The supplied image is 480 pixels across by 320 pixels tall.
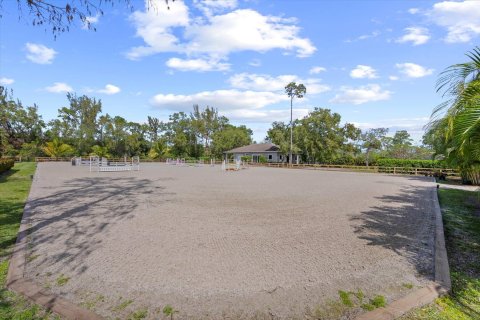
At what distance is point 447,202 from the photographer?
10.4m

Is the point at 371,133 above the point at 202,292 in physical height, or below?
above

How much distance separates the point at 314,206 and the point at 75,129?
55.5 meters

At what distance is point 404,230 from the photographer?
20.2 feet

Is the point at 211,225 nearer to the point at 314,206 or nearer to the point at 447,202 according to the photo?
the point at 314,206

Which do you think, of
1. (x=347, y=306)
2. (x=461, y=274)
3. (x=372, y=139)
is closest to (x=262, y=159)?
A: (x=372, y=139)

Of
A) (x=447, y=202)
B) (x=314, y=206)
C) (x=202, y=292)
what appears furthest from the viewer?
(x=447, y=202)

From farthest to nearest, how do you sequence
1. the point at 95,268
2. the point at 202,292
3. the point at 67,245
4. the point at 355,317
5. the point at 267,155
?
the point at 267,155 < the point at 67,245 < the point at 95,268 < the point at 202,292 < the point at 355,317

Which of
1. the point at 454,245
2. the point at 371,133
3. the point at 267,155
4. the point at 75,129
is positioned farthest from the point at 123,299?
the point at 75,129

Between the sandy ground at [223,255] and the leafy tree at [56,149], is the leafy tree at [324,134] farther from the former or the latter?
the leafy tree at [56,149]

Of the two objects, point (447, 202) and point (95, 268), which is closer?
point (95, 268)

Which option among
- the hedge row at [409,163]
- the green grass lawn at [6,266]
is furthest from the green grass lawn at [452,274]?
the hedge row at [409,163]

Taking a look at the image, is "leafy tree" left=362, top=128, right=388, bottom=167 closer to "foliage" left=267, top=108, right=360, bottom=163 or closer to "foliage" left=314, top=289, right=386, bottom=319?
"foliage" left=267, top=108, right=360, bottom=163

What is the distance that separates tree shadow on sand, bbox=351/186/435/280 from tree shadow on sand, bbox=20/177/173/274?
518 centimetres

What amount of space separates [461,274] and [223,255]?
139 inches
